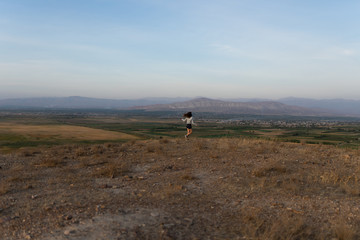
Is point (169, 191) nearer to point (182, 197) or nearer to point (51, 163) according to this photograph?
point (182, 197)

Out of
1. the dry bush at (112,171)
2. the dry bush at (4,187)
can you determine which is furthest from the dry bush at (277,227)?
the dry bush at (4,187)

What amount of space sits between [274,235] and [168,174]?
504 cm

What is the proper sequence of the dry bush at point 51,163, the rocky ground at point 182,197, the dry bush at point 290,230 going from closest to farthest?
the dry bush at point 290,230 → the rocky ground at point 182,197 → the dry bush at point 51,163

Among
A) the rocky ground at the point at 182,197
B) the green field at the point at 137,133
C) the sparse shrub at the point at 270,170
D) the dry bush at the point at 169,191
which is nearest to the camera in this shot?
the rocky ground at the point at 182,197

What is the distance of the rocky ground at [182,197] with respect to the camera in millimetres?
5180

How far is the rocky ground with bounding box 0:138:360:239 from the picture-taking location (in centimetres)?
518

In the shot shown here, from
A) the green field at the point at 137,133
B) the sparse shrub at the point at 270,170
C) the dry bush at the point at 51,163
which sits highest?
the sparse shrub at the point at 270,170

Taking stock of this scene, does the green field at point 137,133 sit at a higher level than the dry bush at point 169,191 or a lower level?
lower

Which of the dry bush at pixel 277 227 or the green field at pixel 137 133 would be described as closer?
the dry bush at pixel 277 227

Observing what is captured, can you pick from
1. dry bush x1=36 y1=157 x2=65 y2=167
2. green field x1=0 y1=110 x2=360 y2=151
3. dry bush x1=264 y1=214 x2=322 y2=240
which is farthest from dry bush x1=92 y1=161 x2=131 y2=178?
green field x1=0 y1=110 x2=360 y2=151

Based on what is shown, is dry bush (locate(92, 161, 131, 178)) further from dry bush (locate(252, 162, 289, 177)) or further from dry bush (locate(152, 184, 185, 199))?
dry bush (locate(252, 162, 289, 177))

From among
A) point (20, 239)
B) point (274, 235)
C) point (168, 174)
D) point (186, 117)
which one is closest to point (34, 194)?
point (20, 239)

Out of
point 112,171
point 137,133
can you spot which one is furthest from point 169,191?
point 137,133

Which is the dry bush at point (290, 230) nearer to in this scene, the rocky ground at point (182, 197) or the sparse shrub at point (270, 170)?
the rocky ground at point (182, 197)
